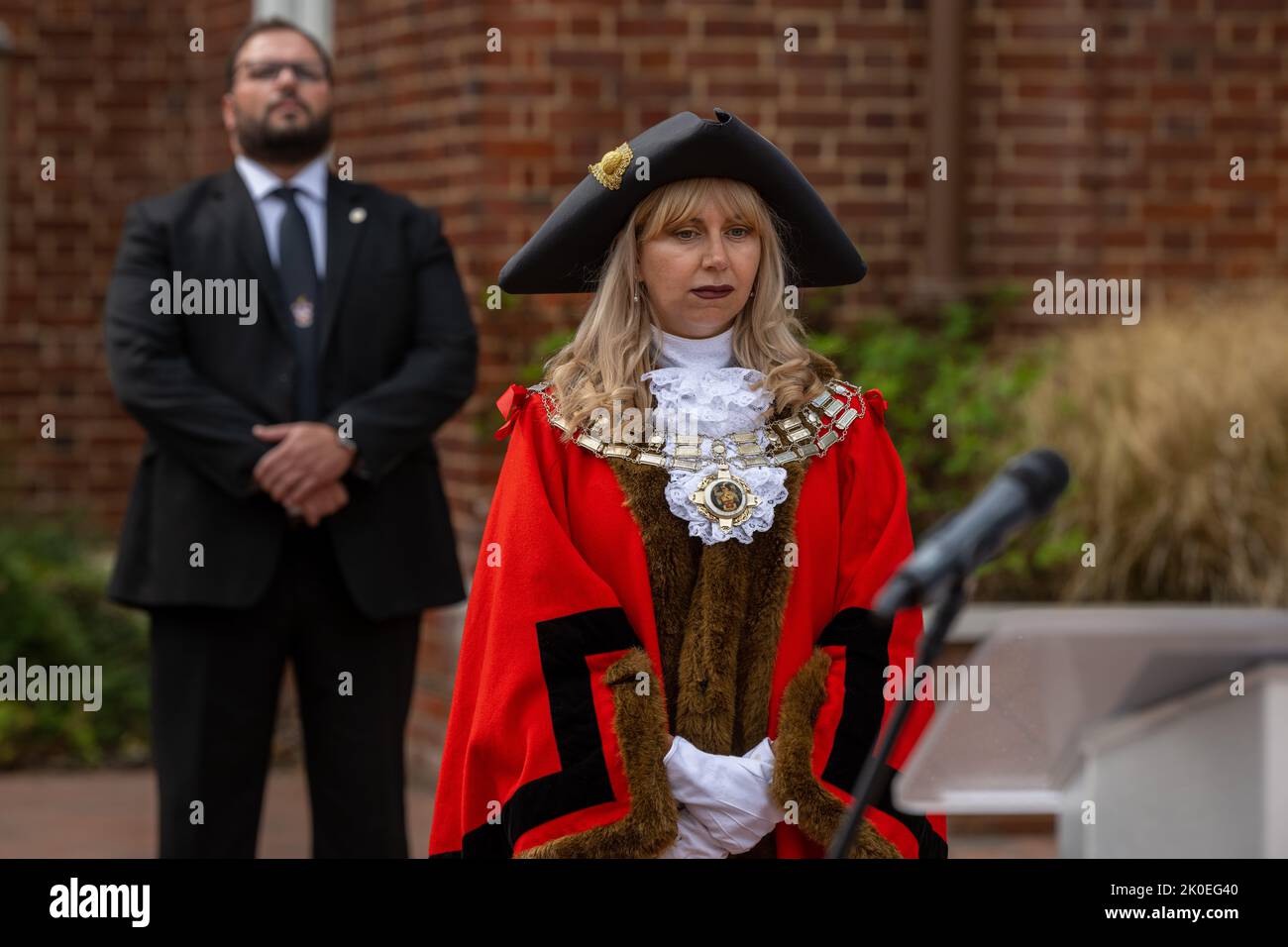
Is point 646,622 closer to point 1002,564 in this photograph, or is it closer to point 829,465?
point 829,465

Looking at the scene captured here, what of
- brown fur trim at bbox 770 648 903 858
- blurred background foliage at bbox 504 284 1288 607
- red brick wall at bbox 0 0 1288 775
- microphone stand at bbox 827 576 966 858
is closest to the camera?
microphone stand at bbox 827 576 966 858

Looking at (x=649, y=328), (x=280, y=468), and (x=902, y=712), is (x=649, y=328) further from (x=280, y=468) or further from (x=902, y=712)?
(x=280, y=468)

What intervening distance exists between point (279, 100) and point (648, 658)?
232 centimetres

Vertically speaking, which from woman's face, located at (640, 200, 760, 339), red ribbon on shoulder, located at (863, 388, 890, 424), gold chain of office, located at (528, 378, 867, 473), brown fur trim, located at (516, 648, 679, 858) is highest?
woman's face, located at (640, 200, 760, 339)

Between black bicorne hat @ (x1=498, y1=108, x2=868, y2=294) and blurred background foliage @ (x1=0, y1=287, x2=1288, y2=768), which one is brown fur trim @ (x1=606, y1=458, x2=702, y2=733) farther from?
blurred background foliage @ (x1=0, y1=287, x2=1288, y2=768)

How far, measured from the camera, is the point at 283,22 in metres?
4.66

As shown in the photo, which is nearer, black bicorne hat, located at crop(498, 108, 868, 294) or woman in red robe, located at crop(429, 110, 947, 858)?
woman in red robe, located at crop(429, 110, 947, 858)

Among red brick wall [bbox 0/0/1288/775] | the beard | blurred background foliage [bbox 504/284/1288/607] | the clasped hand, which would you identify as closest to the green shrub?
blurred background foliage [bbox 504/284/1288/607]

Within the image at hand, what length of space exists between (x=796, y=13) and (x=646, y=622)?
4.83m

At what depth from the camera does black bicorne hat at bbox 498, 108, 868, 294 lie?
9.40 feet

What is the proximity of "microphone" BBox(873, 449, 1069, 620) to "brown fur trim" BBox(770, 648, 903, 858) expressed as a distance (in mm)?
864

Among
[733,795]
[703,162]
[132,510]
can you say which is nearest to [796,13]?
[132,510]

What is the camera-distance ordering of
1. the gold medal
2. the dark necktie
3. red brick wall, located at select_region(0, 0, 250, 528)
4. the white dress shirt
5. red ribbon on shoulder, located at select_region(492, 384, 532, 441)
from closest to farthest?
the gold medal < red ribbon on shoulder, located at select_region(492, 384, 532, 441) < the dark necktie < the white dress shirt < red brick wall, located at select_region(0, 0, 250, 528)

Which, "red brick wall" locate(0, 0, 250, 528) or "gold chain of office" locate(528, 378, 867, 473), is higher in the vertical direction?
"red brick wall" locate(0, 0, 250, 528)
